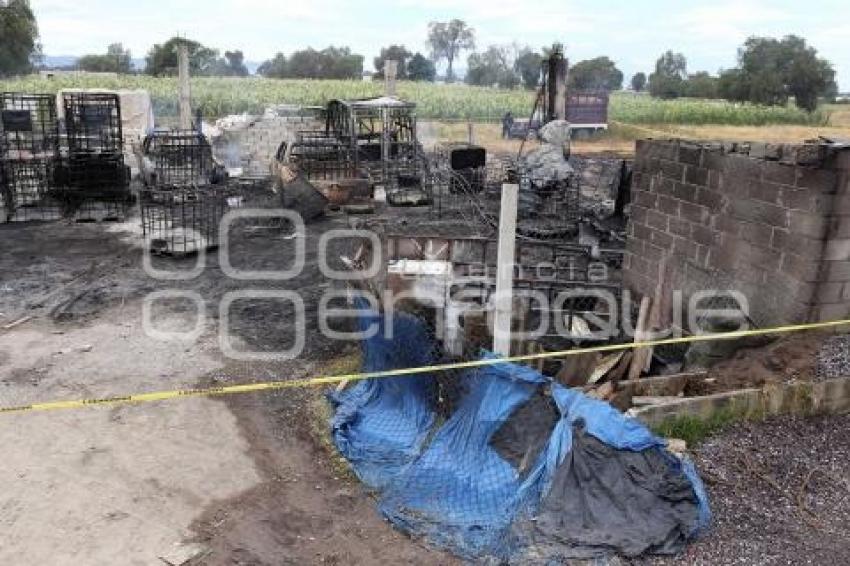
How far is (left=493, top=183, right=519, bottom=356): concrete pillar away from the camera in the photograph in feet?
19.7

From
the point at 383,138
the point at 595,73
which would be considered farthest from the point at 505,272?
the point at 595,73

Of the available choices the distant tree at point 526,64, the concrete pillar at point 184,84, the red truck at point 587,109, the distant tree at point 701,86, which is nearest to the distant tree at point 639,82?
the distant tree at point 526,64

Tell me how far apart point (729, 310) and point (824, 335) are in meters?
0.90

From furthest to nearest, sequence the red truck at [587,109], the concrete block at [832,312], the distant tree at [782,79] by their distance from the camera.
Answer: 1. the distant tree at [782,79]
2. the red truck at [587,109]
3. the concrete block at [832,312]

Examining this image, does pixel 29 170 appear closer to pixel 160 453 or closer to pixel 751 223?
pixel 160 453

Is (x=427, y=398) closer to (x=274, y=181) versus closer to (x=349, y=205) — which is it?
(x=349, y=205)

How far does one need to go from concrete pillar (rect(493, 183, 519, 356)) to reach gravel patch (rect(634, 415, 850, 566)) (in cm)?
181

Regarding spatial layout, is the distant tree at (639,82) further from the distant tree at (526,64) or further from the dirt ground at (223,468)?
the dirt ground at (223,468)

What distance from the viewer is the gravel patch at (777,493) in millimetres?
4812

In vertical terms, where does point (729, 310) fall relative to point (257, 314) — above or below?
above

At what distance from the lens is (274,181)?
66.6ft

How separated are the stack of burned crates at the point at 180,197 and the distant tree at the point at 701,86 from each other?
67.1 m

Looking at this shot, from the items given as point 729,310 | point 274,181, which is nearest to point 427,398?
point 729,310

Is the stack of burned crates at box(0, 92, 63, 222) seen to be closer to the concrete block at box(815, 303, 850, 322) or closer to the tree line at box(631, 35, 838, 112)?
the concrete block at box(815, 303, 850, 322)
